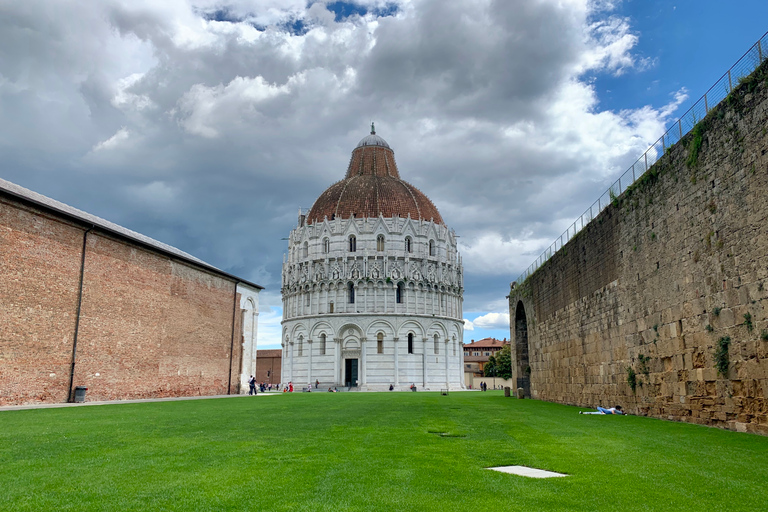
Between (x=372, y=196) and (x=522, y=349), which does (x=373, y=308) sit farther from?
(x=522, y=349)

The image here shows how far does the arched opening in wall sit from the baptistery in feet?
98.7

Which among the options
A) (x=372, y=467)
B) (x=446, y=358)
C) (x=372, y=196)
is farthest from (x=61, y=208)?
(x=446, y=358)

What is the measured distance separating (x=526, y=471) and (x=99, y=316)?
2472 centimetres

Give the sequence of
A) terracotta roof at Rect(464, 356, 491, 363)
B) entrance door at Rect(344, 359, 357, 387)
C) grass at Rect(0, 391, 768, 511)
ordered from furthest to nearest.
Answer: terracotta roof at Rect(464, 356, 491, 363) → entrance door at Rect(344, 359, 357, 387) → grass at Rect(0, 391, 768, 511)

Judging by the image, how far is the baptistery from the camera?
218 ft

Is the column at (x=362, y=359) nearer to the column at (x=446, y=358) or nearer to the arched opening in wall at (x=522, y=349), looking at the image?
the column at (x=446, y=358)

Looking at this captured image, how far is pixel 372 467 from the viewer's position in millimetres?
7582

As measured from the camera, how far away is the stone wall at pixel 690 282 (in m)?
11.8

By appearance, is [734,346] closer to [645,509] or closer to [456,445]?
[456,445]

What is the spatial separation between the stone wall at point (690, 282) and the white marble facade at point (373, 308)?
4416 centimetres

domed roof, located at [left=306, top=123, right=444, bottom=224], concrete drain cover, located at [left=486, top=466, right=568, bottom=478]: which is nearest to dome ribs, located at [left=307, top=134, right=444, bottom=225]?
domed roof, located at [left=306, top=123, right=444, bottom=224]

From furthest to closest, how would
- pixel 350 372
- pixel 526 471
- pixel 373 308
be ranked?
pixel 350 372 → pixel 373 308 → pixel 526 471

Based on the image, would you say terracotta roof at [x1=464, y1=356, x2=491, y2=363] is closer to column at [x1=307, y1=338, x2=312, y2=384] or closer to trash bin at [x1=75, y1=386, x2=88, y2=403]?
column at [x1=307, y1=338, x2=312, y2=384]

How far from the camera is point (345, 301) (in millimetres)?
66688
